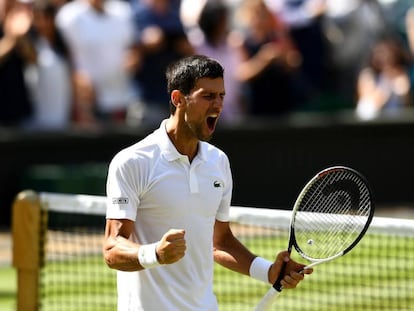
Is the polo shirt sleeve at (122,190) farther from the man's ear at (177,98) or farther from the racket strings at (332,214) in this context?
the racket strings at (332,214)

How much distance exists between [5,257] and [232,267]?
22.7 ft

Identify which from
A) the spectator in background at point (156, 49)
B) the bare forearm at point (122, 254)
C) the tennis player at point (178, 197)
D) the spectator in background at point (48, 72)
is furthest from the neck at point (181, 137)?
the spectator in background at point (156, 49)

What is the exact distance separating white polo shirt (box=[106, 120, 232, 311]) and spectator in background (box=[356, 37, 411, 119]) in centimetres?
1159

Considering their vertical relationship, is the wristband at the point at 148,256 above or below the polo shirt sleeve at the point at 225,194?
below

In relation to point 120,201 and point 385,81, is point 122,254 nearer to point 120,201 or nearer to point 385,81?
point 120,201

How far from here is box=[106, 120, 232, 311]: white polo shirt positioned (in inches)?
212

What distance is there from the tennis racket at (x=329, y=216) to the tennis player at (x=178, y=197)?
6.1 inches

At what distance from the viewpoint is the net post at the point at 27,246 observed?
7762 mm

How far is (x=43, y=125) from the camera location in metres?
14.2

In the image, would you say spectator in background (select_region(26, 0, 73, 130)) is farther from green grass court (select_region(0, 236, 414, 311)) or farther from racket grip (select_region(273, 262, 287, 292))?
racket grip (select_region(273, 262, 287, 292))

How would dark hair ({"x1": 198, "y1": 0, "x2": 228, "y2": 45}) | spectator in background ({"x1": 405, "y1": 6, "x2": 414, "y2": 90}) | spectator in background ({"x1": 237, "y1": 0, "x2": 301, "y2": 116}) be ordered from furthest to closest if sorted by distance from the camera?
spectator in background ({"x1": 405, "y1": 6, "x2": 414, "y2": 90})
spectator in background ({"x1": 237, "y1": 0, "x2": 301, "y2": 116})
dark hair ({"x1": 198, "y1": 0, "x2": 228, "y2": 45})

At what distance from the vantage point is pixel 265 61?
51.0 ft

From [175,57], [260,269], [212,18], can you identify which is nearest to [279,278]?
[260,269]

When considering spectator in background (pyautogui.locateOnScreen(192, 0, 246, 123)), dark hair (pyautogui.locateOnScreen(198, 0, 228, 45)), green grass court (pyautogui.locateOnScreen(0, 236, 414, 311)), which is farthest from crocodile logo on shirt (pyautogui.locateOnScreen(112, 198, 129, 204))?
dark hair (pyautogui.locateOnScreen(198, 0, 228, 45))
